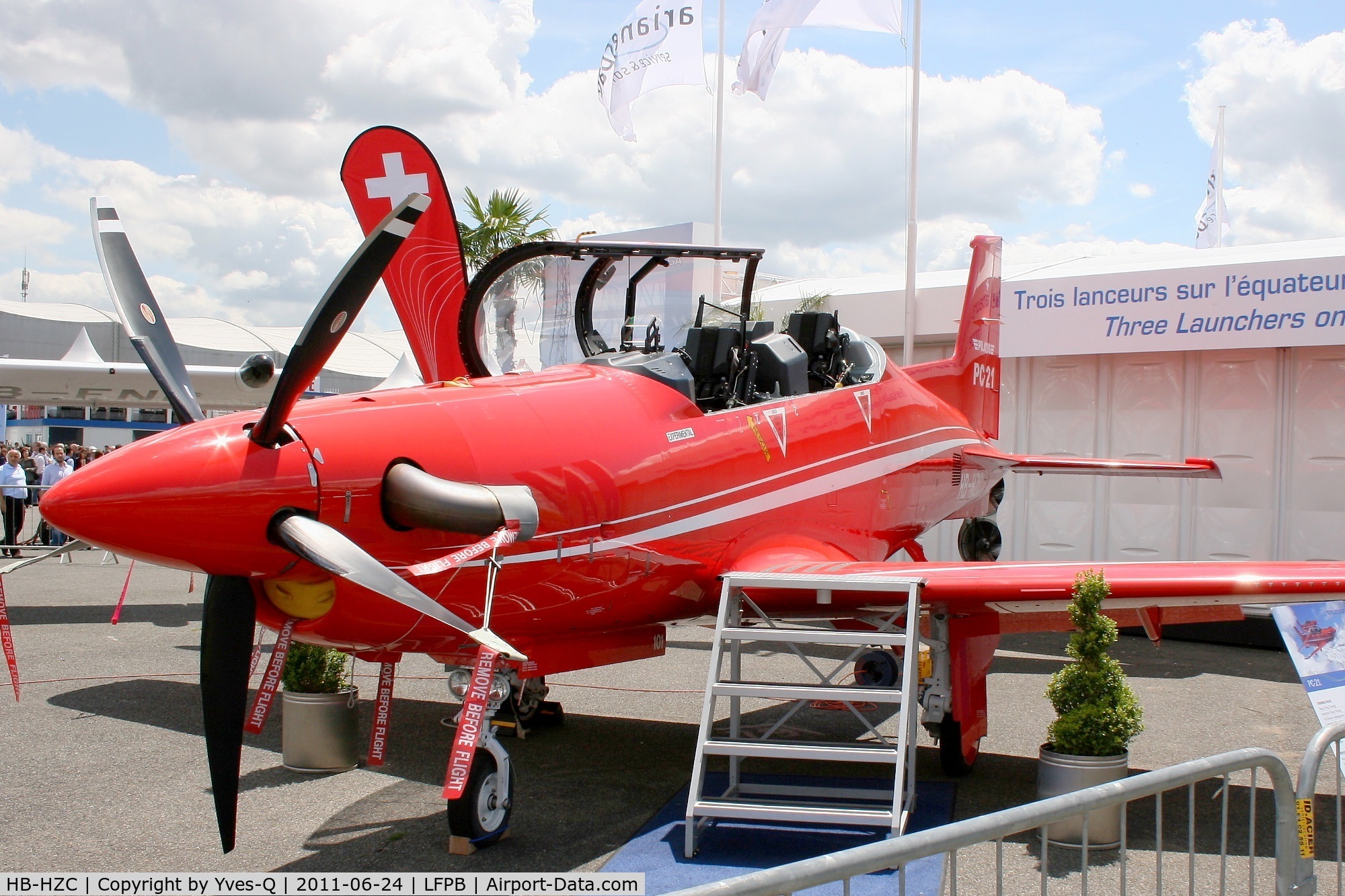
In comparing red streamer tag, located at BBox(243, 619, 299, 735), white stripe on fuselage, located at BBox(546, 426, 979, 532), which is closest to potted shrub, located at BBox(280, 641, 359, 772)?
red streamer tag, located at BBox(243, 619, 299, 735)

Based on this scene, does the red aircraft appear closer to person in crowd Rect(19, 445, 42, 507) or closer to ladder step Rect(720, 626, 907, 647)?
ladder step Rect(720, 626, 907, 647)

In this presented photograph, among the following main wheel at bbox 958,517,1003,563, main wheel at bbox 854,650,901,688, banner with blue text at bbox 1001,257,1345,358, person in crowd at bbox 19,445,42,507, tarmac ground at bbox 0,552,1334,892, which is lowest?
tarmac ground at bbox 0,552,1334,892

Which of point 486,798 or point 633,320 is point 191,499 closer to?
point 486,798

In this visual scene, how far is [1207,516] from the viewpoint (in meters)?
10.7

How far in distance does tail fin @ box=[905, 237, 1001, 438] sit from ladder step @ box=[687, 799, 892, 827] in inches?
204

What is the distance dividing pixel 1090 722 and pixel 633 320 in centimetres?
322

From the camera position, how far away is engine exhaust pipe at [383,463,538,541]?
3.89 meters

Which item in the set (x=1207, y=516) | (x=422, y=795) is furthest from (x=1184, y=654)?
(x=422, y=795)

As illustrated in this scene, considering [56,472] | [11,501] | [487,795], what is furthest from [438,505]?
[56,472]

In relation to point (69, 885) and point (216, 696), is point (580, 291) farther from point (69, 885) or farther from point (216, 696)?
point (69, 885)

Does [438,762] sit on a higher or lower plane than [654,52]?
lower

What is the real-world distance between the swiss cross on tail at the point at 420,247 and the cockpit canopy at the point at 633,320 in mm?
842

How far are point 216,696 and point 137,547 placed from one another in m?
0.67

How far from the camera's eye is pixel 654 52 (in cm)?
1362
